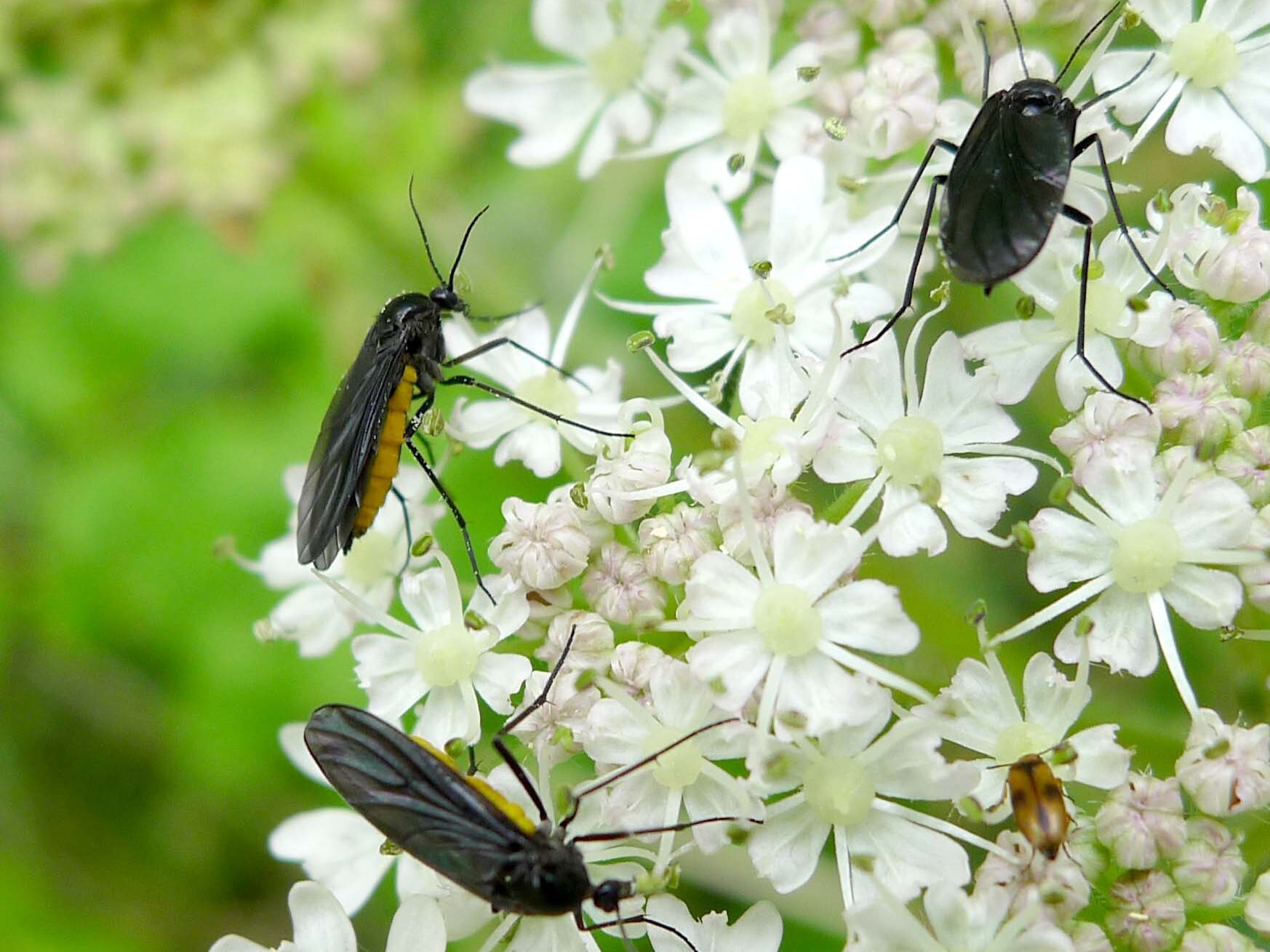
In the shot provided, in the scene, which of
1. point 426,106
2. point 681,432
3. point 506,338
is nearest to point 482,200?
point 426,106

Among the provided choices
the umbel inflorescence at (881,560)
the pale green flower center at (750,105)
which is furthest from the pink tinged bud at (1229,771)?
the pale green flower center at (750,105)

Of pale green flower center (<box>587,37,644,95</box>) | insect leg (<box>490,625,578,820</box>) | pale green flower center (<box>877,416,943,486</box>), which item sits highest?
pale green flower center (<box>587,37,644,95</box>)

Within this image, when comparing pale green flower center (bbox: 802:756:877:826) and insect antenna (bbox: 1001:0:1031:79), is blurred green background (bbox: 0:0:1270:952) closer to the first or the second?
insect antenna (bbox: 1001:0:1031:79)

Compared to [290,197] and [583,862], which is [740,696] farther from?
[290,197]

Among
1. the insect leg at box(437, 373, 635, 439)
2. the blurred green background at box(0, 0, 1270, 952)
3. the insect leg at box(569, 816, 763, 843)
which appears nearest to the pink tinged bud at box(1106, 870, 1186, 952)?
the insect leg at box(569, 816, 763, 843)

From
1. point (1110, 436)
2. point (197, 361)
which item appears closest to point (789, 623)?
point (1110, 436)
